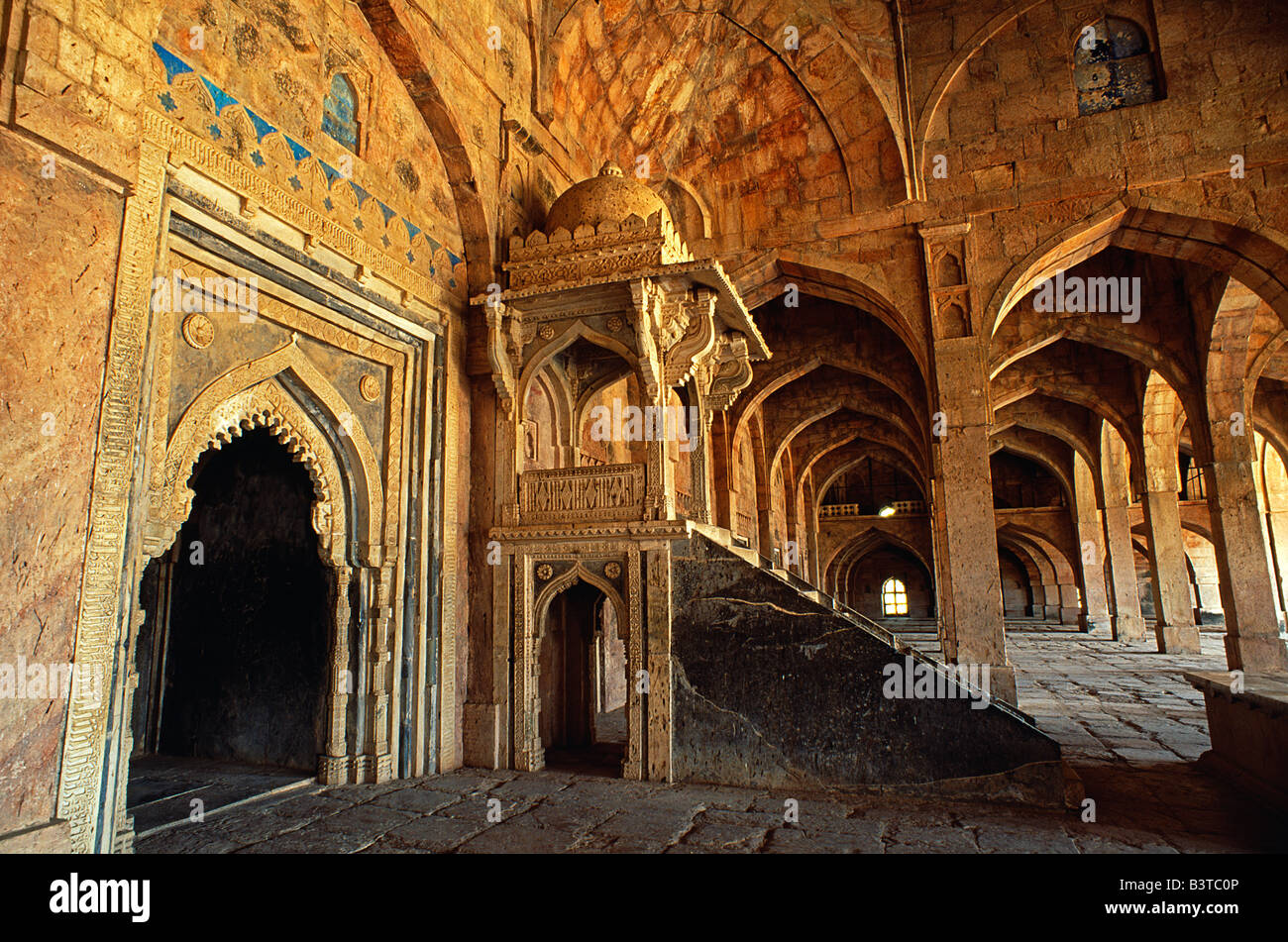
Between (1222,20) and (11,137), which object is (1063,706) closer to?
(1222,20)

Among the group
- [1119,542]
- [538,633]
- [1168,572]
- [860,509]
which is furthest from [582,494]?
[860,509]

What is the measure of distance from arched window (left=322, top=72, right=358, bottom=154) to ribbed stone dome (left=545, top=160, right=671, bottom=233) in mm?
1958

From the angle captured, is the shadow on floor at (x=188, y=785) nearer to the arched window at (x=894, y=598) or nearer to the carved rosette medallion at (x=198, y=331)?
the carved rosette medallion at (x=198, y=331)

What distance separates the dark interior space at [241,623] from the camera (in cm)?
623

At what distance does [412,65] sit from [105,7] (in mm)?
2796

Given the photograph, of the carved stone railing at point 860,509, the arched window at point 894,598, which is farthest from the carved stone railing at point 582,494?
the arched window at point 894,598

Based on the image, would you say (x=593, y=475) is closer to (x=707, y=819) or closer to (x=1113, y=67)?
(x=707, y=819)

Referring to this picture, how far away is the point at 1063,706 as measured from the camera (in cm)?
886

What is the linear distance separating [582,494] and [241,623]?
3.36 m

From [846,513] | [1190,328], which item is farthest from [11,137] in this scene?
[846,513]

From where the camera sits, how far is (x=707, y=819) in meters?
4.84

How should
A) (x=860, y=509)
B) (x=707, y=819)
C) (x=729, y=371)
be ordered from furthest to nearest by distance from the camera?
(x=860, y=509), (x=729, y=371), (x=707, y=819)

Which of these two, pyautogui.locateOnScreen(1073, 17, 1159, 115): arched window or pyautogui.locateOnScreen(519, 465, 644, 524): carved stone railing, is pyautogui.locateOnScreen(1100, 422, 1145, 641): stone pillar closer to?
pyautogui.locateOnScreen(1073, 17, 1159, 115): arched window

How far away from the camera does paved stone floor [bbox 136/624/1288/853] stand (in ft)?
14.1
